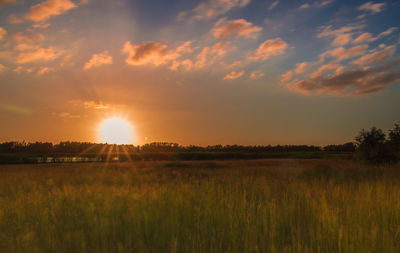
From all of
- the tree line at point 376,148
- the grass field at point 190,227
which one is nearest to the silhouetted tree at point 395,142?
the tree line at point 376,148

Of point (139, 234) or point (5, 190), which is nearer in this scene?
point (139, 234)

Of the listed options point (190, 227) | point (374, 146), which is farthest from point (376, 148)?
point (190, 227)

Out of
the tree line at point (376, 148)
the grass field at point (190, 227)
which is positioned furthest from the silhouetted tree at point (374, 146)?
the grass field at point (190, 227)

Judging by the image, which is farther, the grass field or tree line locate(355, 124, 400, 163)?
tree line locate(355, 124, 400, 163)

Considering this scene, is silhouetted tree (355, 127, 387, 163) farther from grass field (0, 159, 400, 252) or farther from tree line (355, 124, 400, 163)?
grass field (0, 159, 400, 252)

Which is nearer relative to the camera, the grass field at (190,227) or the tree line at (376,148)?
the grass field at (190,227)

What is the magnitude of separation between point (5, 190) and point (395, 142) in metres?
25.4

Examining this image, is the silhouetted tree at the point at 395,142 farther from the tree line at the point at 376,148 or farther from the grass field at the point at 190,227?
the grass field at the point at 190,227

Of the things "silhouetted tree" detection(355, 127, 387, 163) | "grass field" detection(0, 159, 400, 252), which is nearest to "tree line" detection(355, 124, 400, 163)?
"silhouetted tree" detection(355, 127, 387, 163)

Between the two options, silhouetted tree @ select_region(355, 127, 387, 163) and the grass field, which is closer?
the grass field

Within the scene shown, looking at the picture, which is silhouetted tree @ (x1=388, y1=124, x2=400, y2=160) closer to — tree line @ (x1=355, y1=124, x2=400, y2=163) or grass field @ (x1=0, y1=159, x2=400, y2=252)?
tree line @ (x1=355, y1=124, x2=400, y2=163)

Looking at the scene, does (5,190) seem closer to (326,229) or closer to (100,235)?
(100,235)

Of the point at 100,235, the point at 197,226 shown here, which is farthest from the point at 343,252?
the point at 100,235

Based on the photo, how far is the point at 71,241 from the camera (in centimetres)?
372
